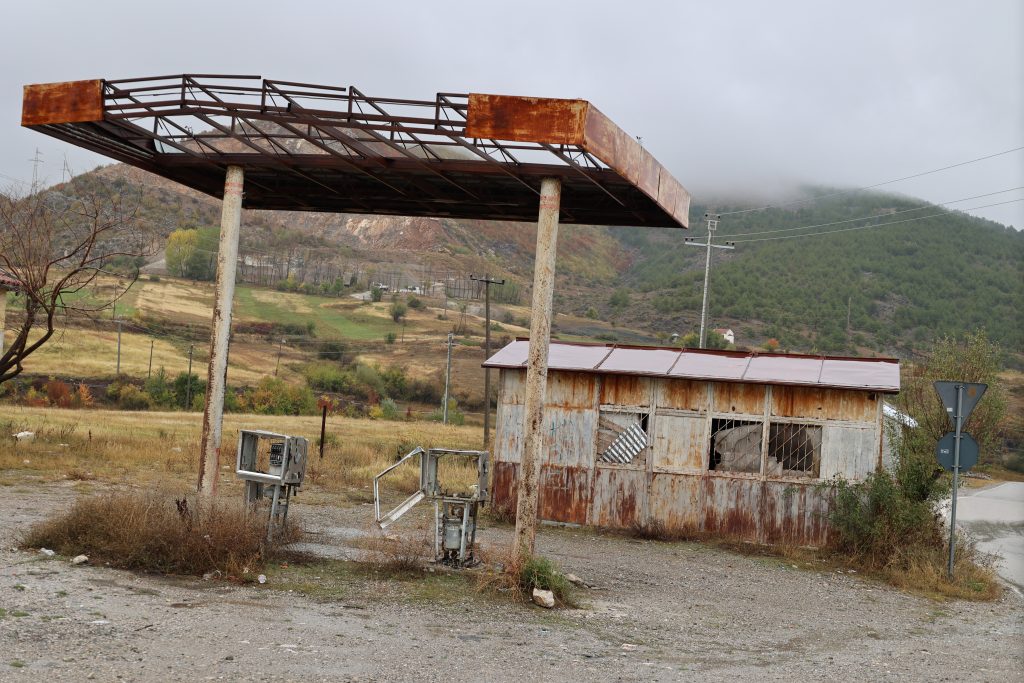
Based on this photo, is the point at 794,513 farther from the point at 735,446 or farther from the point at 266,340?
the point at 266,340

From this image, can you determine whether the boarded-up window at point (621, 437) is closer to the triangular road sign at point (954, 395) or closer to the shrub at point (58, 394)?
the triangular road sign at point (954, 395)

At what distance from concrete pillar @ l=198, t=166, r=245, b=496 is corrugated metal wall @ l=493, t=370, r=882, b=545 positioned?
6838 mm

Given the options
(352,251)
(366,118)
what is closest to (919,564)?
(366,118)

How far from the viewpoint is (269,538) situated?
1200 cm

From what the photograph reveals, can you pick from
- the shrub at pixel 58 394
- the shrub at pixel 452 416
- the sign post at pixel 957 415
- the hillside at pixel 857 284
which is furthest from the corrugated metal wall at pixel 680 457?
the hillside at pixel 857 284

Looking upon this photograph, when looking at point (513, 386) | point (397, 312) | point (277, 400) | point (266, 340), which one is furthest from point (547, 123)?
point (397, 312)

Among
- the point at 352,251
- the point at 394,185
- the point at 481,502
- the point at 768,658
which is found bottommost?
the point at 768,658

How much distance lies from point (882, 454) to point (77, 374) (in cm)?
5620

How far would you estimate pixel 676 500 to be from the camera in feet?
58.8

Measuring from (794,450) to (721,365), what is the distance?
6.94ft

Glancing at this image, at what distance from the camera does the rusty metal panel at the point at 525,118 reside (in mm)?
11047

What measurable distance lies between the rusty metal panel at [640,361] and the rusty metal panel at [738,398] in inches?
40.4

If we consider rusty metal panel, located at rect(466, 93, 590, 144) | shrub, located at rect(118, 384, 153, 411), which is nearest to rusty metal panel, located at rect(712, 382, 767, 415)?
rusty metal panel, located at rect(466, 93, 590, 144)

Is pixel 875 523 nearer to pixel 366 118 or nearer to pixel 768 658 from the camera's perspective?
pixel 768 658
